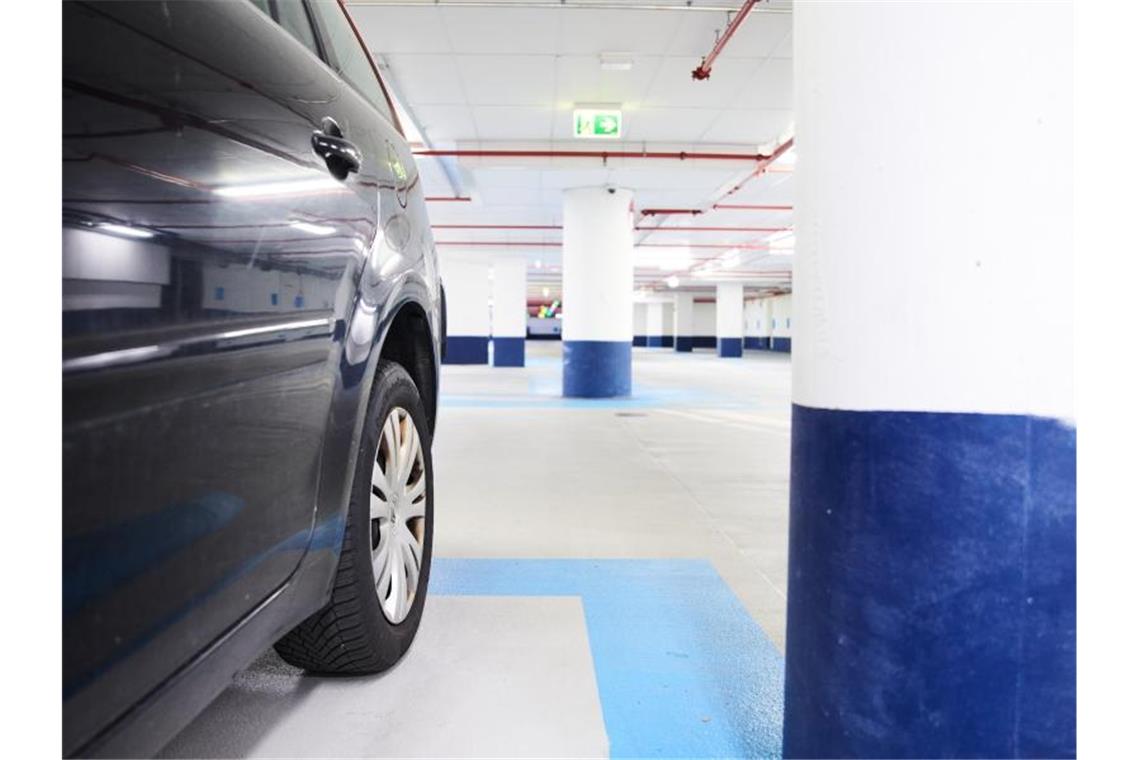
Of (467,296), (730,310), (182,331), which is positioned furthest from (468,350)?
(182,331)

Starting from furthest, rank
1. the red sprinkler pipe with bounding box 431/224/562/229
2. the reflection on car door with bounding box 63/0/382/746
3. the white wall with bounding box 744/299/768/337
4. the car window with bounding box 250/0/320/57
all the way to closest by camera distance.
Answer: the white wall with bounding box 744/299/768/337 < the red sprinkler pipe with bounding box 431/224/562/229 < the car window with bounding box 250/0/320/57 < the reflection on car door with bounding box 63/0/382/746

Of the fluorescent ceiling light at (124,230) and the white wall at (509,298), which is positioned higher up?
the white wall at (509,298)

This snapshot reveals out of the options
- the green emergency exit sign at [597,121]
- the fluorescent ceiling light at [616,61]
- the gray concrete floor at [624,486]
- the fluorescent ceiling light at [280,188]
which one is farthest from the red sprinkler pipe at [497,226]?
the fluorescent ceiling light at [280,188]

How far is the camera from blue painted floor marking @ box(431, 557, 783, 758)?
1.79 m

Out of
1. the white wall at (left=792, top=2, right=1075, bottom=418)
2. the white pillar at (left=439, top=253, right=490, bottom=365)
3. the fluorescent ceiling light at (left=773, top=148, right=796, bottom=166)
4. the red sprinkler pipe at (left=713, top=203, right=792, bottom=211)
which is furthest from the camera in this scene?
the white pillar at (left=439, top=253, right=490, bottom=365)

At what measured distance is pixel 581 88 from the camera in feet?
24.1

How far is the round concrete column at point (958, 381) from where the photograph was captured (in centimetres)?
126

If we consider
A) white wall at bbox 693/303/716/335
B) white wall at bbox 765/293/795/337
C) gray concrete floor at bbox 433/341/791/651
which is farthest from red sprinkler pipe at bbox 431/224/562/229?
white wall at bbox 693/303/716/335

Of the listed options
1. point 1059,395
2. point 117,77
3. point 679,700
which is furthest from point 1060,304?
point 117,77

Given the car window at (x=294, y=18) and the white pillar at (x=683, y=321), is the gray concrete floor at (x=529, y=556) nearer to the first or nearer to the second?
the car window at (x=294, y=18)

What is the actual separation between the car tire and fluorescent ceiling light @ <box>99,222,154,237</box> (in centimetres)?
84

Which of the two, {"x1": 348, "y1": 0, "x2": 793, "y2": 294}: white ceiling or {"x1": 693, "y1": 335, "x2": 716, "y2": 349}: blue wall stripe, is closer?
{"x1": 348, "y1": 0, "x2": 793, "y2": 294}: white ceiling

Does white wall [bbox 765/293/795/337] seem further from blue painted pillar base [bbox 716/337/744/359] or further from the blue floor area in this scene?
the blue floor area

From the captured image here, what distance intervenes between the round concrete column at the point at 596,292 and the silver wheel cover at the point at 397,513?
9.11 m
